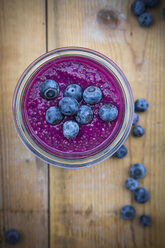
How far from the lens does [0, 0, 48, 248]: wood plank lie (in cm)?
117

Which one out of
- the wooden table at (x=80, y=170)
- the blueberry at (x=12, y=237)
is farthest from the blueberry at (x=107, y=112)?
the blueberry at (x=12, y=237)


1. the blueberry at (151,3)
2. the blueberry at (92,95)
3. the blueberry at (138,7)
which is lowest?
the blueberry at (92,95)

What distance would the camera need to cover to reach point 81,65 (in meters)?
1.02

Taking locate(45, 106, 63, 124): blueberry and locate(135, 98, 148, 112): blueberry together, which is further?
locate(135, 98, 148, 112): blueberry

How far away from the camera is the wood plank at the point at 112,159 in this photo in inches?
46.6

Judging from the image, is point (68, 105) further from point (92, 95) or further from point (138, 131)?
point (138, 131)

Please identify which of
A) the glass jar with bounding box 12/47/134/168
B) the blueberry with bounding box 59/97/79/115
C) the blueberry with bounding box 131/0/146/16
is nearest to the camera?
the blueberry with bounding box 59/97/79/115

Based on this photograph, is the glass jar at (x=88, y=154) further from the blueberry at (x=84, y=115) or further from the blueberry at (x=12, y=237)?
the blueberry at (x=12, y=237)

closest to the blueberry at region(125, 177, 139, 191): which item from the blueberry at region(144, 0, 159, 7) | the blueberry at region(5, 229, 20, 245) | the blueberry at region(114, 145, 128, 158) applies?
the blueberry at region(114, 145, 128, 158)

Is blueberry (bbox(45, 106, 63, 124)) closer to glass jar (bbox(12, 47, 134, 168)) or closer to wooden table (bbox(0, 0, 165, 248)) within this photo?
glass jar (bbox(12, 47, 134, 168))

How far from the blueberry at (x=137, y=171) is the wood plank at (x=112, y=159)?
0.03 metres

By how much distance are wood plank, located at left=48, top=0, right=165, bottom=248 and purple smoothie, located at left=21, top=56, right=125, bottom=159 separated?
183 millimetres

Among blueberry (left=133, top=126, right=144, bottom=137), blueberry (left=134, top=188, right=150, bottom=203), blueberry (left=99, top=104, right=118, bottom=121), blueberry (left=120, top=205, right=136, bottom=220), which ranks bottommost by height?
blueberry (left=120, top=205, right=136, bottom=220)

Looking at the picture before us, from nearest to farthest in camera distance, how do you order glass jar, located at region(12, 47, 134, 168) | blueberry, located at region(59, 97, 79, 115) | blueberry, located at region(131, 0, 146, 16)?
blueberry, located at region(59, 97, 79, 115) < glass jar, located at region(12, 47, 134, 168) < blueberry, located at region(131, 0, 146, 16)
